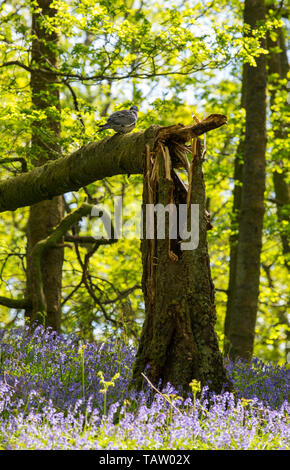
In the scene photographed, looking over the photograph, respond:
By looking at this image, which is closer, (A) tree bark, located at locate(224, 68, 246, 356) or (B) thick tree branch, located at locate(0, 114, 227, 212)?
(B) thick tree branch, located at locate(0, 114, 227, 212)

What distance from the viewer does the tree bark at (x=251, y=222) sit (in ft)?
33.7

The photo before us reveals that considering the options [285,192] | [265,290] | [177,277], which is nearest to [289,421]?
[177,277]

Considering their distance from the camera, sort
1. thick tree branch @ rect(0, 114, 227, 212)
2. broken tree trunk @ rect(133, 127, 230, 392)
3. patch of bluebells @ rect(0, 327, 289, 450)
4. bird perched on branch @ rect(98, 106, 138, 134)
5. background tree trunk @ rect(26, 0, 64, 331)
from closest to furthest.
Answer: patch of bluebells @ rect(0, 327, 289, 450) → broken tree trunk @ rect(133, 127, 230, 392) → thick tree branch @ rect(0, 114, 227, 212) → bird perched on branch @ rect(98, 106, 138, 134) → background tree trunk @ rect(26, 0, 64, 331)

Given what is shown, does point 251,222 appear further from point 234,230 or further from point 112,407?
point 112,407

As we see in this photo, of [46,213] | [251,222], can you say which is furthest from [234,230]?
[46,213]

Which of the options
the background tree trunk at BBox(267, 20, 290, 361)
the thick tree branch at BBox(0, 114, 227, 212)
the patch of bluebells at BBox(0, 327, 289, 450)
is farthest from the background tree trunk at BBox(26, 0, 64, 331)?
the background tree trunk at BBox(267, 20, 290, 361)

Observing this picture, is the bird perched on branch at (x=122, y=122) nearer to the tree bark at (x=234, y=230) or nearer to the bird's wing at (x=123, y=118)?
the bird's wing at (x=123, y=118)

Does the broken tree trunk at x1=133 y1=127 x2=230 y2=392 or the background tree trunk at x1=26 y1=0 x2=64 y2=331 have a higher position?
the background tree trunk at x1=26 y1=0 x2=64 y2=331

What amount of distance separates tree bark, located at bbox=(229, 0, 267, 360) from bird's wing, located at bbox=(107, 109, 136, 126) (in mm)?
4442

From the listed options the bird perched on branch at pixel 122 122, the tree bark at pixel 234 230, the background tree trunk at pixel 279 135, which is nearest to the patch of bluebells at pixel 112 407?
the bird perched on branch at pixel 122 122

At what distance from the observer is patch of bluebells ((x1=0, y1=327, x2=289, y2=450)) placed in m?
3.64

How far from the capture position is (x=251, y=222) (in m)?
10.5

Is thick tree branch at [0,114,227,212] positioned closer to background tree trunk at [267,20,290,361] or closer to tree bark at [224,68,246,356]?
tree bark at [224,68,246,356]

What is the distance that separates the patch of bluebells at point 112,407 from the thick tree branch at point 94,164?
2061mm
